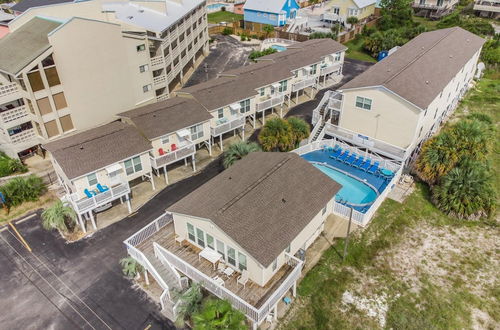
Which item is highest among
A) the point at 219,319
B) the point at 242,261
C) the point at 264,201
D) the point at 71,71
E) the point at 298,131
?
the point at 71,71

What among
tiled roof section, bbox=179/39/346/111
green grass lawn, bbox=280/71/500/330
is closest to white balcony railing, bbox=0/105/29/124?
tiled roof section, bbox=179/39/346/111

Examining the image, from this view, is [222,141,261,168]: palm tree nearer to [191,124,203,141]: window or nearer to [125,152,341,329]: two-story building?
[191,124,203,141]: window

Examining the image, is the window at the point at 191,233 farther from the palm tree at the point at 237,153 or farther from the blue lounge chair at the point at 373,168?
the blue lounge chair at the point at 373,168

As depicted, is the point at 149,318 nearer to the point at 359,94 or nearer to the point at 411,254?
the point at 411,254

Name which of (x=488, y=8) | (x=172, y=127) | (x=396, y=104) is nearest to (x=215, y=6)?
(x=488, y=8)

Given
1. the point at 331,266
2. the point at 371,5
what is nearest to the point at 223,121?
the point at 331,266

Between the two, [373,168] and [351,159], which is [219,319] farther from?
[351,159]
